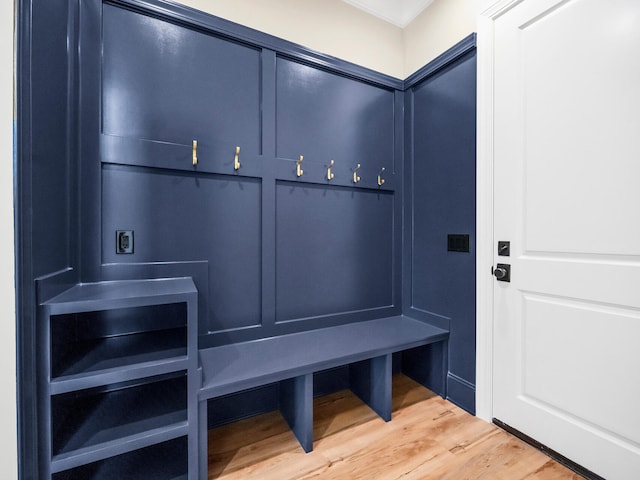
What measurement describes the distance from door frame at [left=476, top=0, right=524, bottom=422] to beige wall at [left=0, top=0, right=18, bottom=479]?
201 cm

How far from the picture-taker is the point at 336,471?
133 cm

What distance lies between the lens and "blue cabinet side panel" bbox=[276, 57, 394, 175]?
1.82 m

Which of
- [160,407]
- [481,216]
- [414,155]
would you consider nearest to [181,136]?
[160,407]

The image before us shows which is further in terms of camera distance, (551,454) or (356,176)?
(356,176)

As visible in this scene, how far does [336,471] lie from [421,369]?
1.02 m

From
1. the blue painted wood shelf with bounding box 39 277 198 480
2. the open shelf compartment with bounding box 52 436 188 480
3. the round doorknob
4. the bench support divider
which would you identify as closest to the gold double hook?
the blue painted wood shelf with bounding box 39 277 198 480

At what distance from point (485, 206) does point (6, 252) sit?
2.05 meters

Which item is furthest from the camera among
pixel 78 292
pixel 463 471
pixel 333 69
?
pixel 333 69

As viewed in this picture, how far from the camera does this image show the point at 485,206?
1650mm

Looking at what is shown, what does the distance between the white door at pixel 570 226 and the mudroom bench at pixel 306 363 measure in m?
0.56

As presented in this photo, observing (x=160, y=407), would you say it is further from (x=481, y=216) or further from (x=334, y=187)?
(x=481, y=216)

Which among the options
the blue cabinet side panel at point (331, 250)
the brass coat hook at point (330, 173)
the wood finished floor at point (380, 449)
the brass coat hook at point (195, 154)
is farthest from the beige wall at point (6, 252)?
the brass coat hook at point (330, 173)

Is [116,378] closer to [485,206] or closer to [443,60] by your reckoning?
[485,206]

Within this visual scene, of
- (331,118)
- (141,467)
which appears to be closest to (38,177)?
(141,467)
